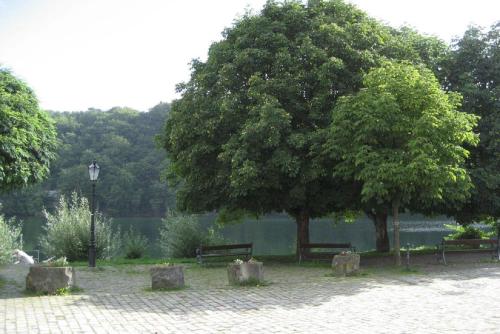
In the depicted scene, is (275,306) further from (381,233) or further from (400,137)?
(381,233)

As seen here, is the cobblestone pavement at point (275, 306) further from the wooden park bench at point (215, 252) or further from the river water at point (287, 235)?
the river water at point (287, 235)

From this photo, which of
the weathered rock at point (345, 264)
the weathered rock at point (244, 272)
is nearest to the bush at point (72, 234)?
the weathered rock at point (244, 272)

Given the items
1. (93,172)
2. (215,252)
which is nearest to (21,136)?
(93,172)

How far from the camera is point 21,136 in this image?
42.3ft

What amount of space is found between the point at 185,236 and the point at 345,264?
10.6 m

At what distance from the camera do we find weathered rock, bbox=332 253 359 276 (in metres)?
15.4

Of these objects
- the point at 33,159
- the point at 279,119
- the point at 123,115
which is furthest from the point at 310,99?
the point at 123,115

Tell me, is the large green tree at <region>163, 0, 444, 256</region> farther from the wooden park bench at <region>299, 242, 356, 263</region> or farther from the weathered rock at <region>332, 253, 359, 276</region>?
the weathered rock at <region>332, 253, 359, 276</region>

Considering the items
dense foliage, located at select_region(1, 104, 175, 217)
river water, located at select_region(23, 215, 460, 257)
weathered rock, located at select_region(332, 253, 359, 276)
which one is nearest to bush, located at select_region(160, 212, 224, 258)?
river water, located at select_region(23, 215, 460, 257)

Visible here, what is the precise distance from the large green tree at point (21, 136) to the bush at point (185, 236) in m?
10.6

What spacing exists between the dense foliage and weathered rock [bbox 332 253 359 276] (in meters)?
73.3

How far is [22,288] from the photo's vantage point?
1353 centimetres

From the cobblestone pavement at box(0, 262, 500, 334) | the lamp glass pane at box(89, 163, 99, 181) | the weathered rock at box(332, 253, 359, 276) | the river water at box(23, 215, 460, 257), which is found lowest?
the river water at box(23, 215, 460, 257)

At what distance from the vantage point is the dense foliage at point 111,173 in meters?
91.0
